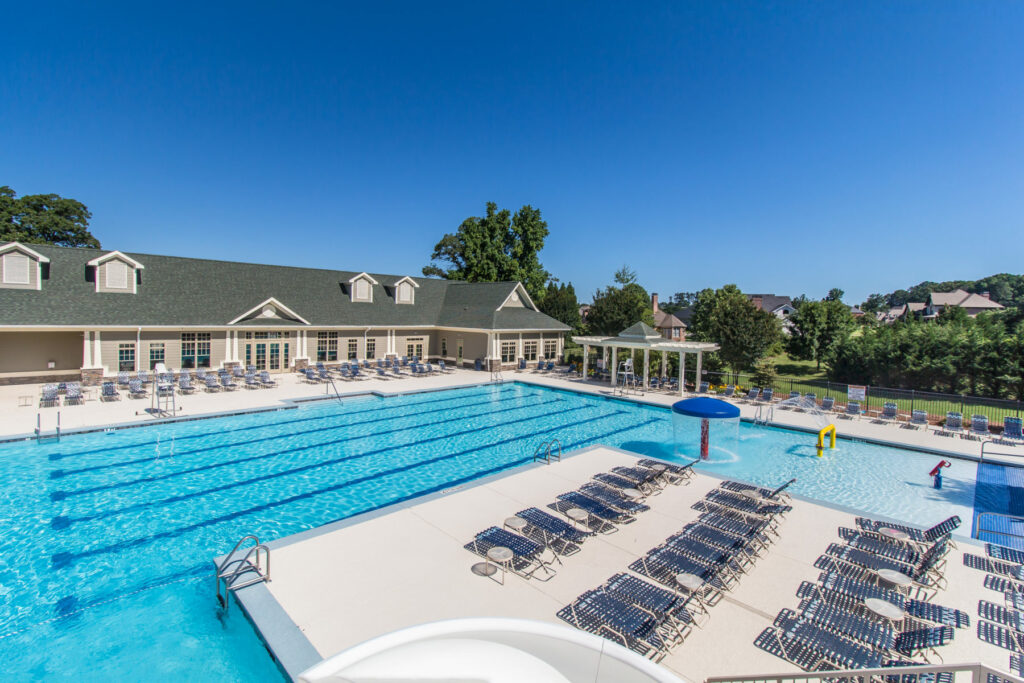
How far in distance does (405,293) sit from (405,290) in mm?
219

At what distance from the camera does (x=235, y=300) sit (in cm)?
2709

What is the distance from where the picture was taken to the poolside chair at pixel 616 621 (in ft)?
18.9

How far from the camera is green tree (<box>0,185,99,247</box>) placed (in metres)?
44.3

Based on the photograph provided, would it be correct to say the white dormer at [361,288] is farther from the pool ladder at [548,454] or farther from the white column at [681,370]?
the pool ladder at [548,454]

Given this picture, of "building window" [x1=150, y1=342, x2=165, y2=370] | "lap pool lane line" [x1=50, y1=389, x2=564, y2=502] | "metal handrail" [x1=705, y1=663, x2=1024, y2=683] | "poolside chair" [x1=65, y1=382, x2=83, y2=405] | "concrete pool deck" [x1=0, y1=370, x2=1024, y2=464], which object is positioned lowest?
"lap pool lane line" [x1=50, y1=389, x2=564, y2=502]

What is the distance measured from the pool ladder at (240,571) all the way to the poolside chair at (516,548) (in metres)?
3.17

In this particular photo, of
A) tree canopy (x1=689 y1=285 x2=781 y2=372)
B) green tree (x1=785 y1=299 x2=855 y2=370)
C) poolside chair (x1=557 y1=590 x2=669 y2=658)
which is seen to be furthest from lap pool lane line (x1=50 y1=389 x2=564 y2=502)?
green tree (x1=785 y1=299 x2=855 y2=370)

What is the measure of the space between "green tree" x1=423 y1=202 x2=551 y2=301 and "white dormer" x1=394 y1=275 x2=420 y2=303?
10.4 m

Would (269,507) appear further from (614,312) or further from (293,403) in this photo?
(614,312)

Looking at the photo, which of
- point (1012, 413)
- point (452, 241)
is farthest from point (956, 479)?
point (452, 241)

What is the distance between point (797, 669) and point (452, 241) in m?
60.7

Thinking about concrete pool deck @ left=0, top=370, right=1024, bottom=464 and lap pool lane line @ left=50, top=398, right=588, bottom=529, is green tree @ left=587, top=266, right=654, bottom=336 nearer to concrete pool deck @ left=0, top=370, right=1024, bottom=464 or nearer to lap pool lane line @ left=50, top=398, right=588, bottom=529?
concrete pool deck @ left=0, top=370, right=1024, bottom=464

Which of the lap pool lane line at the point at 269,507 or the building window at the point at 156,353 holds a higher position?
the building window at the point at 156,353

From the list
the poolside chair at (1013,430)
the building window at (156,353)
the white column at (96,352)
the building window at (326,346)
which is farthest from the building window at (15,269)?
the poolside chair at (1013,430)
